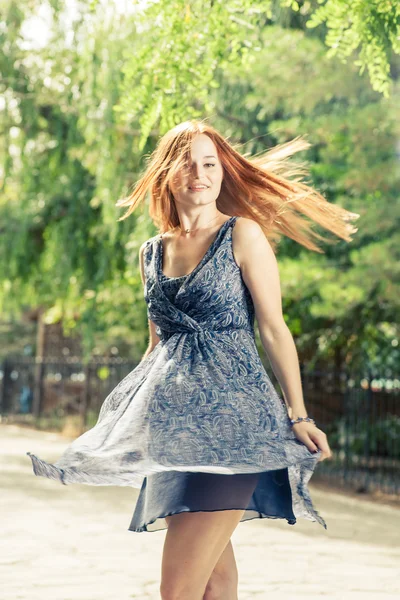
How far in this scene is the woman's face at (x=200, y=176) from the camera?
3217 mm

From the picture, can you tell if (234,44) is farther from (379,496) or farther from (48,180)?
(48,180)

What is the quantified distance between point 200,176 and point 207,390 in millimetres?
708

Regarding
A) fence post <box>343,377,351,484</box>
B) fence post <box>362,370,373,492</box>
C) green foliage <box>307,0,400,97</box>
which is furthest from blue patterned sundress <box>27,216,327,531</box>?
fence post <box>343,377,351,484</box>

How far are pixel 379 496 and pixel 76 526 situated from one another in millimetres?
4315

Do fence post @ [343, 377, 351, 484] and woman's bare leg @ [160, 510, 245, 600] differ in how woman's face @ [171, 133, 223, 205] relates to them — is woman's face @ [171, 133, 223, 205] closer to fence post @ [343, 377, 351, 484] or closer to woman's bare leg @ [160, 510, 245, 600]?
woman's bare leg @ [160, 510, 245, 600]

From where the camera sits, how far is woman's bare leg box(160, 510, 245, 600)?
285cm

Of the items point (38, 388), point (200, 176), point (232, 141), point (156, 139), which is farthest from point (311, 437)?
point (38, 388)

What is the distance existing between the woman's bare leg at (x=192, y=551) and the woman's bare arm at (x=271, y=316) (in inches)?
14.6

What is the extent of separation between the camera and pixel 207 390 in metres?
2.96

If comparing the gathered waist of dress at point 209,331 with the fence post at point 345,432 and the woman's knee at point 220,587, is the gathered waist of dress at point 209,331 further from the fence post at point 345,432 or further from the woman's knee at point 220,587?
the fence post at point 345,432

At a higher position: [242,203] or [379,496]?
[242,203]

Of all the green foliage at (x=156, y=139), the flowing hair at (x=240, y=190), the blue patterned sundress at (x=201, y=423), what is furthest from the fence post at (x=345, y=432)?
the blue patterned sundress at (x=201, y=423)

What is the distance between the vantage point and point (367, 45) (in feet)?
15.9

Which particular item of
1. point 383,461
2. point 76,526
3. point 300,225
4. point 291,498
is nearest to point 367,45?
point 300,225
